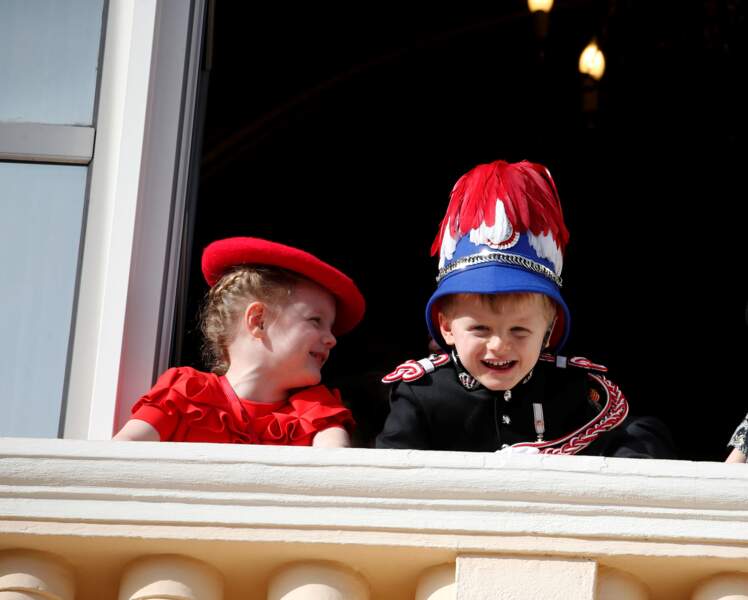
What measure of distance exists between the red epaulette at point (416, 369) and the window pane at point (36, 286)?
0.67 m

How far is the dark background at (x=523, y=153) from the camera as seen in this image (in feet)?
20.6

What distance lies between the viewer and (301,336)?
3.10m

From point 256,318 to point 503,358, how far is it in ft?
1.84

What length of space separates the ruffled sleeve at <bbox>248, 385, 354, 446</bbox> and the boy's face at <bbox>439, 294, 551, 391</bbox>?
0.29 meters

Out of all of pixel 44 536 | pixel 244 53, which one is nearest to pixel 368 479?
pixel 44 536

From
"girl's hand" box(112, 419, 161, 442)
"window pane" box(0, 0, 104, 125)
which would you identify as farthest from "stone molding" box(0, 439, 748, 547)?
"window pane" box(0, 0, 104, 125)

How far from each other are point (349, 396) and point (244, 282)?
0.44 metres

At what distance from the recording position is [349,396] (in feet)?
11.3

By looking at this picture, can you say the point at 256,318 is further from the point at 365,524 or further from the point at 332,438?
the point at 365,524

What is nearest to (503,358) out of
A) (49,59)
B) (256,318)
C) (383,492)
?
(256,318)

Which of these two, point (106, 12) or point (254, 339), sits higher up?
point (106, 12)

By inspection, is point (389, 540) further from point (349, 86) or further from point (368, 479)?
point (349, 86)

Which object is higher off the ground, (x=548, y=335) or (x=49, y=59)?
(x=49, y=59)

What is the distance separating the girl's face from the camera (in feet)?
10.1
